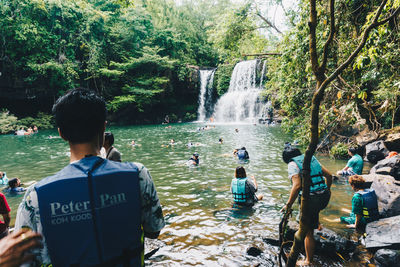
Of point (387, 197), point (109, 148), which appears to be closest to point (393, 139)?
point (387, 197)

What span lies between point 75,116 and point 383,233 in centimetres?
464

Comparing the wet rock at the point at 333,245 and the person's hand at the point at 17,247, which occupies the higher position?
the person's hand at the point at 17,247

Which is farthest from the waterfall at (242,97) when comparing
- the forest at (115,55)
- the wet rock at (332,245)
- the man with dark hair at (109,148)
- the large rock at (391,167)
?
Result: the man with dark hair at (109,148)

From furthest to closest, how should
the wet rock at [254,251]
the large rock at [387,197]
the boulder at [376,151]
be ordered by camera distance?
1. the boulder at [376,151]
2. the large rock at [387,197]
3. the wet rock at [254,251]

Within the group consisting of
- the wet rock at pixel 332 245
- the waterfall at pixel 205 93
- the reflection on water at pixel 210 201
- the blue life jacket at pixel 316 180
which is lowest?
the reflection on water at pixel 210 201

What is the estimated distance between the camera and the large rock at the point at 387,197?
4.54 m

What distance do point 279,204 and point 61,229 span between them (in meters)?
5.75

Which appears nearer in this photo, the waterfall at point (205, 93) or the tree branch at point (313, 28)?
the tree branch at point (313, 28)

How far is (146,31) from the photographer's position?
36.3 m

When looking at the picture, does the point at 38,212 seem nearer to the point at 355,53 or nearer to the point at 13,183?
the point at 355,53

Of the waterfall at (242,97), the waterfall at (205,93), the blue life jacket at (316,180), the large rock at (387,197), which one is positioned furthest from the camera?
the waterfall at (205,93)

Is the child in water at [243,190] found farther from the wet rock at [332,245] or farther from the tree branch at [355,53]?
the tree branch at [355,53]

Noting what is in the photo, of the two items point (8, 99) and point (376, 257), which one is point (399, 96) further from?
point (8, 99)

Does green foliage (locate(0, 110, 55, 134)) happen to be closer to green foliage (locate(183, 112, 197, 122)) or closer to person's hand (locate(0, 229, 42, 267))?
green foliage (locate(183, 112, 197, 122))
